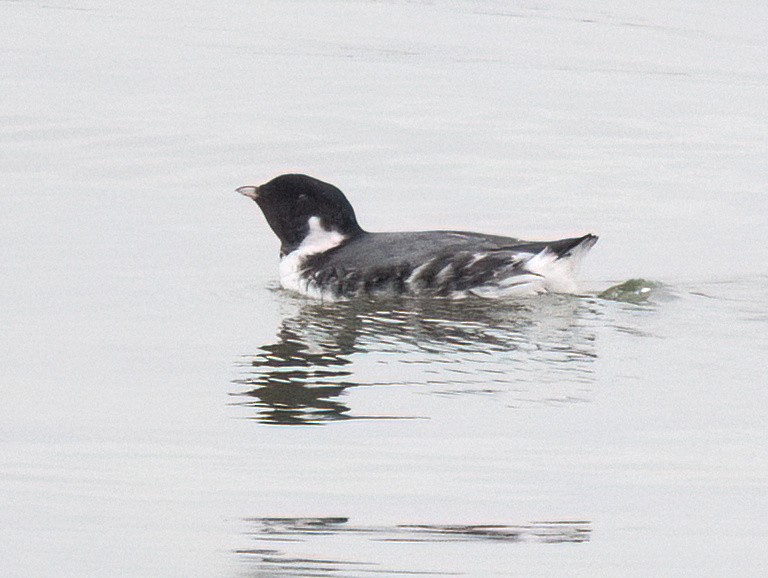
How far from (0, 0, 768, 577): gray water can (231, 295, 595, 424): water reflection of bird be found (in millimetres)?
27

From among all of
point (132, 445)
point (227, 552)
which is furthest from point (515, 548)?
point (132, 445)

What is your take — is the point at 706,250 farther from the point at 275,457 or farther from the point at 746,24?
the point at 746,24

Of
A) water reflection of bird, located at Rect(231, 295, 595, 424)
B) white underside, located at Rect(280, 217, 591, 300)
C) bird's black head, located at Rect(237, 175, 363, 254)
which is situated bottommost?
water reflection of bird, located at Rect(231, 295, 595, 424)

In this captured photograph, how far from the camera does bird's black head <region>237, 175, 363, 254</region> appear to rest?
1134cm

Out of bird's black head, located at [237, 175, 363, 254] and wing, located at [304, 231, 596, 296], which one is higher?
bird's black head, located at [237, 175, 363, 254]

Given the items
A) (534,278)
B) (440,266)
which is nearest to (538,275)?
(534,278)

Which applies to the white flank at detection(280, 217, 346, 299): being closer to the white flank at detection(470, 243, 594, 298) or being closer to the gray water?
the gray water

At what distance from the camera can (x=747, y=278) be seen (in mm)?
11242

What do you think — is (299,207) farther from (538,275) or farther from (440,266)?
(538,275)

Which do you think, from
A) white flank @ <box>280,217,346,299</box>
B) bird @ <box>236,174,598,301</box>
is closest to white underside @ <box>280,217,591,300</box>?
bird @ <box>236,174,598,301</box>

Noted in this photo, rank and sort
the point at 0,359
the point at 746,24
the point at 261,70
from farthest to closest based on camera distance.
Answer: the point at 746,24, the point at 261,70, the point at 0,359

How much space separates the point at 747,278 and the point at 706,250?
3.37 feet

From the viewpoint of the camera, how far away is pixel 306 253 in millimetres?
11195

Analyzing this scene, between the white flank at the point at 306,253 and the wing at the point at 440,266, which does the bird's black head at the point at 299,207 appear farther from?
the wing at the point at 440,266
